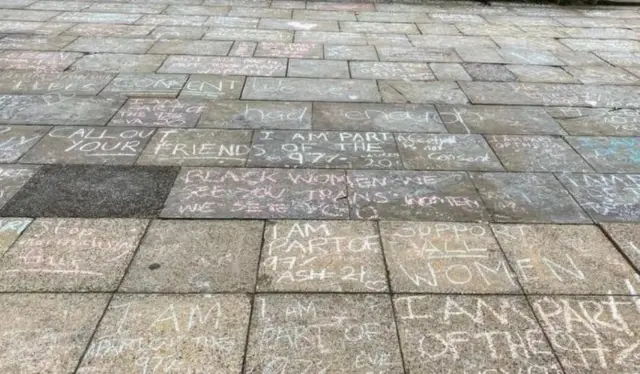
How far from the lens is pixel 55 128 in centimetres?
591

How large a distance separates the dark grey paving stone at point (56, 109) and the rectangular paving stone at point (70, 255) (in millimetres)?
2236

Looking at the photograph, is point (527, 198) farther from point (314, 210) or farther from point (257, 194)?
point (257, 194)

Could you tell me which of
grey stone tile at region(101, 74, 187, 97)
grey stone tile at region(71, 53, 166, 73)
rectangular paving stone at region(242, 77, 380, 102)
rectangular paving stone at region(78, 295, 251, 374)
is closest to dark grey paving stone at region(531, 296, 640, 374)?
rectangular paving stone at region(78, 295, 251, 374)

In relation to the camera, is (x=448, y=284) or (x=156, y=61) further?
(x=156, y=61)

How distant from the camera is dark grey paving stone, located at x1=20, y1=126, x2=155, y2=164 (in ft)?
17.3

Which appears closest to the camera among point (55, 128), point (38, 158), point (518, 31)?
point (38, 158)

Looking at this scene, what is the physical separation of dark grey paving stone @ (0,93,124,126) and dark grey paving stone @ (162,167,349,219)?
1956 millimetres

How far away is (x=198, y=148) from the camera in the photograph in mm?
5555

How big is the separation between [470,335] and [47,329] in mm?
2735

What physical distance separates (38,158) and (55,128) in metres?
0.78

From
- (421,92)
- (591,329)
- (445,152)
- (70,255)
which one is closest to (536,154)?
(445,152)

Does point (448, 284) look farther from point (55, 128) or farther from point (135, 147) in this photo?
point (55, 128)

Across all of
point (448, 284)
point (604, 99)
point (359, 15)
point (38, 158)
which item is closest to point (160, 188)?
point (38, 158)

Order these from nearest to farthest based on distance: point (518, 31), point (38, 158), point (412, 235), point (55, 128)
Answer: point (412, 235) < point (38, 158) < point (55, 128) < point (518, 31)
